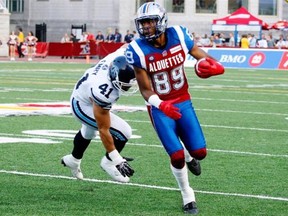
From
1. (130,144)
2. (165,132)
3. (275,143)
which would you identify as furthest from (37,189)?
(275,143)

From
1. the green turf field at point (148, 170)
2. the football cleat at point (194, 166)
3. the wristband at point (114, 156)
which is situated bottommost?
the green turf field at point (148, 170)

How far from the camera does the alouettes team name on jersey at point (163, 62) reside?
8703 mm

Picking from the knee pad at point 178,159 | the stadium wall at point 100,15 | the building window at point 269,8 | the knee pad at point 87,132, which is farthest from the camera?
the building window at point 269,8

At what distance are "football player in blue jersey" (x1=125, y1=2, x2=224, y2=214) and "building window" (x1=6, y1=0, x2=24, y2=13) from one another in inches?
2236

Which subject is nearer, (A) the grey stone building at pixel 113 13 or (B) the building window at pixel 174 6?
(A) the grey stone building at pixel 113 13

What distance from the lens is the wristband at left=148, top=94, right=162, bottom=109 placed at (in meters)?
8.54

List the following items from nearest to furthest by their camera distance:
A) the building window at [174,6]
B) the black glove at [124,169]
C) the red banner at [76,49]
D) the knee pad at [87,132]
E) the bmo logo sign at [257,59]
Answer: the black glove at [124,169] < the knee pad at [87,132] < the bmo logo sign at [257,59] < the red banner at [76,49] < the building window at [174,6]

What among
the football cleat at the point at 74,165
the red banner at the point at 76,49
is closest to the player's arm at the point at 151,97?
the football cleat at the point at 74,165

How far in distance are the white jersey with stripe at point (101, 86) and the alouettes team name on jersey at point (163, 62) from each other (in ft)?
1.78

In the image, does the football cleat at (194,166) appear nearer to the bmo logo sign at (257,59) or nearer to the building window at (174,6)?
the bmo logo sign at (257,59)

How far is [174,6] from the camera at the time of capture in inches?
2437

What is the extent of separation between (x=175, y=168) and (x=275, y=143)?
197 inches

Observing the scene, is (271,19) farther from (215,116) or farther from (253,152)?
(253,152)

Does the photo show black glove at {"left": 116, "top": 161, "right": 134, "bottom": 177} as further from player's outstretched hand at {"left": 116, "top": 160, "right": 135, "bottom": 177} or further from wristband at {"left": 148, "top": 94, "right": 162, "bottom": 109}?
wristband at {"left": 148, "top": 94, "right": 162, "bottom": 109}
